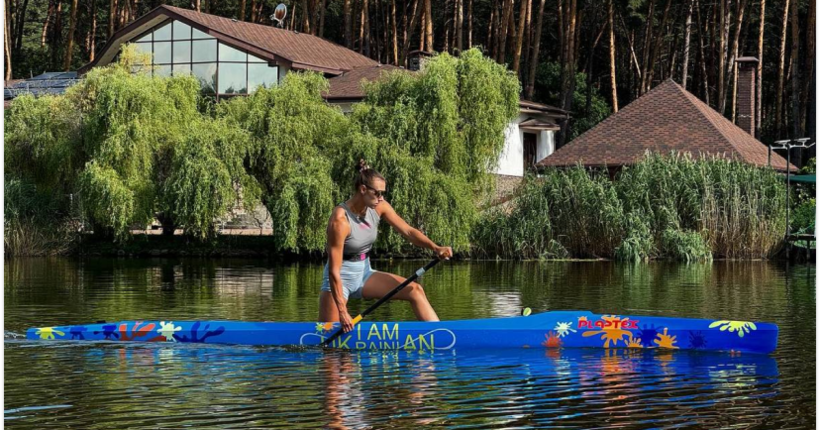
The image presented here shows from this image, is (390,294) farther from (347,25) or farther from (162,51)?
(347,25)

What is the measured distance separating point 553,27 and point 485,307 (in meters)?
42.1

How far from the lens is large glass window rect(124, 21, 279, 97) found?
4422cm

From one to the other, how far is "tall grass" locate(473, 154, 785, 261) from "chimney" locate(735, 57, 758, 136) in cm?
1137

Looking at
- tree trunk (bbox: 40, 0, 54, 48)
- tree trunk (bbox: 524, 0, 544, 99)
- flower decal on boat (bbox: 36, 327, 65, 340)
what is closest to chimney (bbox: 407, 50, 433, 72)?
tree trunk (bbox: 524, 0, 544, 99)

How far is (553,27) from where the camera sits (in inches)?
2297

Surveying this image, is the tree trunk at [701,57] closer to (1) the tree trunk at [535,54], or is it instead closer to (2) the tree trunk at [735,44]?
(2) the tree trunk at [735,44]

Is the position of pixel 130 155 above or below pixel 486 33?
below

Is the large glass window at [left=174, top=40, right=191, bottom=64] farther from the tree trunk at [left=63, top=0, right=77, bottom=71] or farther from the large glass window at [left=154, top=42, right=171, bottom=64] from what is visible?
the tree trunk at [left=63, top=0, right=77, bottom=71]

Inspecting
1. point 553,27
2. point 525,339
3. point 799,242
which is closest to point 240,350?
point 525,339

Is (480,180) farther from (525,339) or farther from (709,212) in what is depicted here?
(525,339)

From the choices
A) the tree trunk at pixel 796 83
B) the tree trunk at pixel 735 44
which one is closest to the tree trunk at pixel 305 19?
the tree trunk at pixel 735 44

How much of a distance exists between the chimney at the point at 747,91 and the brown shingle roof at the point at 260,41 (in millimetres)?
13304

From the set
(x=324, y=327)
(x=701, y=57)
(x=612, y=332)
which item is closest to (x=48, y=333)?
(x=324, y=327)

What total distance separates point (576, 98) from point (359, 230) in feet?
134
